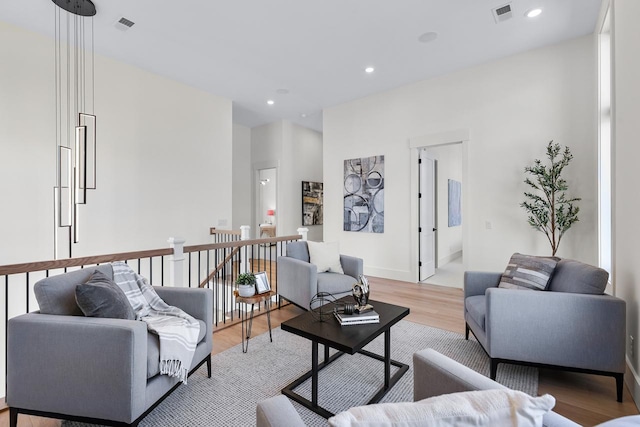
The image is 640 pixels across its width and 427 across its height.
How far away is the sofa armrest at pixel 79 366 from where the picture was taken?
149 centimetres

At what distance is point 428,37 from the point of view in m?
3.70

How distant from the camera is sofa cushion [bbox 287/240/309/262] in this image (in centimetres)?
364

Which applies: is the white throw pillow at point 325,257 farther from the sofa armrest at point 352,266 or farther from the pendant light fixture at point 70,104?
the pendant light fixture at point 70,104

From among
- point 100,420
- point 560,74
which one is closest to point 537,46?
point 560,74

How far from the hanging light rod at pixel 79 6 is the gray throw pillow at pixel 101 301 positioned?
305 centimetres

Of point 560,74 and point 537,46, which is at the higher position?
point 537,46

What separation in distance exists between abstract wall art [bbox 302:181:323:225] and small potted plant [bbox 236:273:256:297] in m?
4.88

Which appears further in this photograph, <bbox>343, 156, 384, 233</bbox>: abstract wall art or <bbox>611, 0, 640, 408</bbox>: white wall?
<bbox>343, 156, 384, 233</bbox>: abstract wall art

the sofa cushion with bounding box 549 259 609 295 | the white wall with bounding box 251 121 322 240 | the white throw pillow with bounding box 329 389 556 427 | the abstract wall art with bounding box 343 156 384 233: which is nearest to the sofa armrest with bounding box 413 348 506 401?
the white throw pillow with bounding box 329 389 556 427

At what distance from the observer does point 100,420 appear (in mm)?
1538

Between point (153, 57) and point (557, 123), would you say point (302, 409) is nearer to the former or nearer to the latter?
point (557, 123)

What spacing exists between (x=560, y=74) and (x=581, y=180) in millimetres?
1349

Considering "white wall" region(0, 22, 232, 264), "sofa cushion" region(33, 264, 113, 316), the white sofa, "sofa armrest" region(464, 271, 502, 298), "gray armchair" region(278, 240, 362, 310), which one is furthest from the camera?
"white wall" region(0, 22, 232, 264)

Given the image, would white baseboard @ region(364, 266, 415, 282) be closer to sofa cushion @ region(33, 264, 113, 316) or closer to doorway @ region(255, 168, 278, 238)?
doorway @ region(255, 168, 278, 238)
